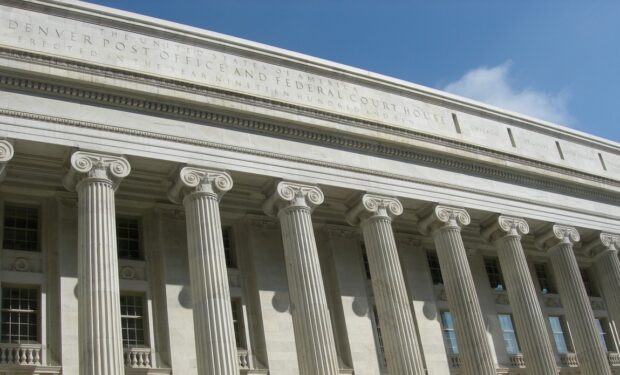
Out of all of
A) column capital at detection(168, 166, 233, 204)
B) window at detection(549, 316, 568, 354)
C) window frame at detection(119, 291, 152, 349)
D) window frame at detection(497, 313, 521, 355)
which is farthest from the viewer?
window at detection(549, 316, 568, 354)

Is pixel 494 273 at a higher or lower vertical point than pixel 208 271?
higher

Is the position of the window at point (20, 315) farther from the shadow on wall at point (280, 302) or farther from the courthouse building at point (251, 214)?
the shadow on wall at point (280, 302)

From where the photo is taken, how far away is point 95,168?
2431 cm

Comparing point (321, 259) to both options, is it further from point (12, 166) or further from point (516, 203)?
point (12, 166)

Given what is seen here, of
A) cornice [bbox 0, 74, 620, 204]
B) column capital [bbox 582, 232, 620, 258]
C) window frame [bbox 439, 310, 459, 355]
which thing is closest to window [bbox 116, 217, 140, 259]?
cornice [bbox 0, 74, 620, 204]

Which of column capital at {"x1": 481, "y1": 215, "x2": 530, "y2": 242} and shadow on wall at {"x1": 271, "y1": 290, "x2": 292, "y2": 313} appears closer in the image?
shadow on wall at {"x1": 271, "y1": 290, "x2": 292, "y2": 313}

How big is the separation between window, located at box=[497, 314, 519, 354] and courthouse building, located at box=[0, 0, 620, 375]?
192 millimetres

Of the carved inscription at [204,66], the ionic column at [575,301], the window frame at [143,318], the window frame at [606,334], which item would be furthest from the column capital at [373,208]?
the window frame at [606,334]

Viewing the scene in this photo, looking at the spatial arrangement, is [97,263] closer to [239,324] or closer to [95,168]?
[95,168]

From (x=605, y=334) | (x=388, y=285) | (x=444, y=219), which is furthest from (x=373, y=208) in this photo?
(x=605, y=334)

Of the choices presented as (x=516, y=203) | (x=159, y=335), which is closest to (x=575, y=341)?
(x=516, y=203)

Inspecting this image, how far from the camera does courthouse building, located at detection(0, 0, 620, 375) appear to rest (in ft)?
80.1

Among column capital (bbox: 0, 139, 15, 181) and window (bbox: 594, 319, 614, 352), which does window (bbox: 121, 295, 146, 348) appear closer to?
column capital (bbox: 0, 139, 15, 181)

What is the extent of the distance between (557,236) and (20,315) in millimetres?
23630
